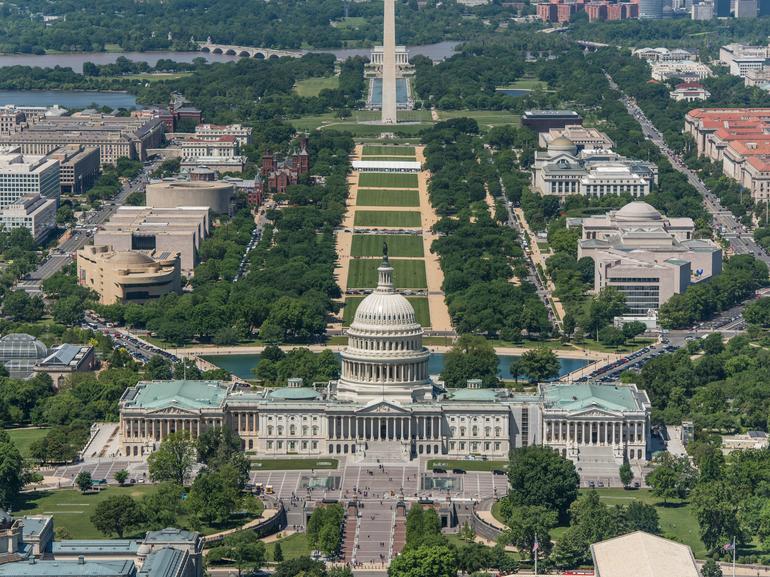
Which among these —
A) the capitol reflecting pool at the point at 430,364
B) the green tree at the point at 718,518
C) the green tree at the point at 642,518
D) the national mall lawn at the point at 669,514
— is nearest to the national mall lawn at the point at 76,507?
the national mall lawn at the point at 669,514

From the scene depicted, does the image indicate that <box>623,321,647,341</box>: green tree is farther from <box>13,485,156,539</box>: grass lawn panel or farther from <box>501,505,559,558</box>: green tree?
<box>501,505,559,558</box>: green tree

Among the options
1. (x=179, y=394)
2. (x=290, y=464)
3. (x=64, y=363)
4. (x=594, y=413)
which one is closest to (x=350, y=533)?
(x=290, y=464)

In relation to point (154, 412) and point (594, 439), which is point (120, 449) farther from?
point (594, 439)

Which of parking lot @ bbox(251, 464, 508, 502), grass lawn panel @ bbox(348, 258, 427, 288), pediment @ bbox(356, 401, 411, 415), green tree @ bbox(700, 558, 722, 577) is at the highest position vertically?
green tree @ bbox(700, 558, 722, 577)

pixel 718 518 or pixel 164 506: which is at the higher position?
pixel 718 518

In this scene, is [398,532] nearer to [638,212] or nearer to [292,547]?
[292,547]

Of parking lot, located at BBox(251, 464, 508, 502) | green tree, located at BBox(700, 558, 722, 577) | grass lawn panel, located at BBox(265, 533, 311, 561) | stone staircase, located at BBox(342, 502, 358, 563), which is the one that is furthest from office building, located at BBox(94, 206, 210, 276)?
green tree, located at BBox(700, 558, 722, 577)

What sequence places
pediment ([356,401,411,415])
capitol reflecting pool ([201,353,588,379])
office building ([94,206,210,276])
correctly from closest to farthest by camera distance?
1. pediment ([356,401,411,415])
2. capitol reflecting pool ([201,353,588,379])
3. office building ([94,206,210,276])
